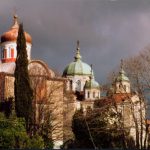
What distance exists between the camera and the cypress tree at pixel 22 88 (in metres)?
29.8

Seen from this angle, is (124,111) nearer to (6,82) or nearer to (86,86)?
(6,82)

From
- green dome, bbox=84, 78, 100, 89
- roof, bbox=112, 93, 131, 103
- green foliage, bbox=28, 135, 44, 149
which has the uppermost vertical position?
green dome, bbox=84, 78, 100, 89

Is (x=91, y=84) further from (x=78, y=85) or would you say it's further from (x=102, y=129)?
(x=102, y=129)

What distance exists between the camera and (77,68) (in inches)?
2712

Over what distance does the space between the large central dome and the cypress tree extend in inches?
1461

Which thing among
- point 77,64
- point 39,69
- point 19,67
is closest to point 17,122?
point 19,67

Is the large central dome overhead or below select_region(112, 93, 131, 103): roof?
overhead

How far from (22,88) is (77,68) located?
38458mm

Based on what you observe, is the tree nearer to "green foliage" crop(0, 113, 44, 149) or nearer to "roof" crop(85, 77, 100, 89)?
"green foliage" crop(0, 113, 44, 149)

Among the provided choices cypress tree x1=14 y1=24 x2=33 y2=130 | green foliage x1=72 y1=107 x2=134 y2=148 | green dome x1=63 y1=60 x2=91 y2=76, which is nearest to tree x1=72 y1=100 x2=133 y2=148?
green foliage x1=72 y1=107 x2=134 y2=148

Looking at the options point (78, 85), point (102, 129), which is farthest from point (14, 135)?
point (78, 85)

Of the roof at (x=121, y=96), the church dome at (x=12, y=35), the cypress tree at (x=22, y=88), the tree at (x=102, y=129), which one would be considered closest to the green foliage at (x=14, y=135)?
the cypress tree at (x=22, y=88)

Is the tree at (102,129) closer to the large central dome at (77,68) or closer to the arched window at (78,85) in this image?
the arched window at (78,85)

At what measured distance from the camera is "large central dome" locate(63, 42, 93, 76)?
226 ft
